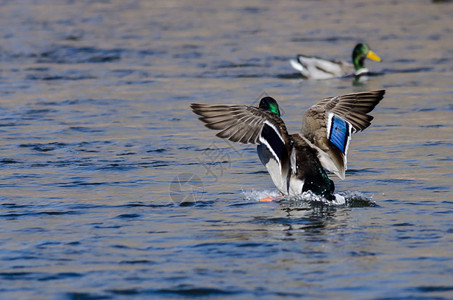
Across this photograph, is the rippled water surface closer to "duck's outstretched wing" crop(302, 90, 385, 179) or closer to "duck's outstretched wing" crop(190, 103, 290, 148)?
"duck's outstretched wing" crop(302, 90, 385, 179)

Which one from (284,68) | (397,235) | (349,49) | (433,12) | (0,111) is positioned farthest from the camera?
(433,12)

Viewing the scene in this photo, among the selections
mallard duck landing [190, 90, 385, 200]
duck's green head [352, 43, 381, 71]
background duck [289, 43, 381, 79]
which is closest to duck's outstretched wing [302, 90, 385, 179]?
mallard duck landing [190, 90, 385, 200]

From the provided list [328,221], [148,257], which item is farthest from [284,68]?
[148,257]

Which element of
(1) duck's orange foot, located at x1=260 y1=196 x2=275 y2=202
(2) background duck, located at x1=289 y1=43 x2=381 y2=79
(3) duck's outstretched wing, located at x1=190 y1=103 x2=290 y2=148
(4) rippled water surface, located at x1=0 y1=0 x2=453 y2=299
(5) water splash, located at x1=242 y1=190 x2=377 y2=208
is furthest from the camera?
(2) background duck, located at x1=289 y1=43 x2=381 y2=79

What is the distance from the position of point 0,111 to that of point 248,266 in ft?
29.8

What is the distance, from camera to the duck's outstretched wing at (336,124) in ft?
28.4

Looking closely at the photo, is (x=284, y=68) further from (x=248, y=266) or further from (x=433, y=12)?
(x=248, y=266)

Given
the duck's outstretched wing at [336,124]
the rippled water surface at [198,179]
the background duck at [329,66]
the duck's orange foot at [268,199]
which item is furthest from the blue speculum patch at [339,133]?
the background duck at [329,66]

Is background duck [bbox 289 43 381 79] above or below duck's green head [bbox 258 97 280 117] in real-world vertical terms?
above

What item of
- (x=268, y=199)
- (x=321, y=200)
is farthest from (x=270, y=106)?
(x=321, y=200)

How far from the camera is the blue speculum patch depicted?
342 inches

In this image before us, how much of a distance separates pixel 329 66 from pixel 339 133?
A: 33.3ft

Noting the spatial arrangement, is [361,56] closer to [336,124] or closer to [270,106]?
[270,106]

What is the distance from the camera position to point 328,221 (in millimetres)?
8023
